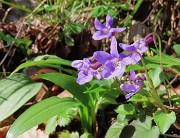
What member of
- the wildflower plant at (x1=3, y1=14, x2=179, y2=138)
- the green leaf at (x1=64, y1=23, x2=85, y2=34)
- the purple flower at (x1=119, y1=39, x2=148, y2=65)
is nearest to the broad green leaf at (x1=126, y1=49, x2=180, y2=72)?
the wildflower plant at (x1=3, y1=14, x2=179, y2=138)

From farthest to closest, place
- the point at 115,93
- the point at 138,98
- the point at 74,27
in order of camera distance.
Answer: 1. the point at 74,27
2. the point at 115,93
3. the point at 138,98

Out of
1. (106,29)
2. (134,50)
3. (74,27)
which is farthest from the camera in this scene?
(74,27)

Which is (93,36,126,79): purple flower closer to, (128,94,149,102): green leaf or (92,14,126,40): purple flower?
(92,14,126,40): purple flower

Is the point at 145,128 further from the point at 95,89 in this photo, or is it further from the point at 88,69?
the point at 88,69

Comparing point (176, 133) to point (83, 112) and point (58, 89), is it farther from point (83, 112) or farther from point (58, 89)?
point (58, 89)

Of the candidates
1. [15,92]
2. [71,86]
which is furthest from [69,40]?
[71,86]

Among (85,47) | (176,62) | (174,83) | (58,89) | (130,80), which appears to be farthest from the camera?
(85,47)

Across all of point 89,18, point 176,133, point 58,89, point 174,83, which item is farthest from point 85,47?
point 176,133

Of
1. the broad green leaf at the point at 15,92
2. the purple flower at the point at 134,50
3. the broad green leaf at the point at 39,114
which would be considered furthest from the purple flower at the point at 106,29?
the broad green leaf at the point at 15,92

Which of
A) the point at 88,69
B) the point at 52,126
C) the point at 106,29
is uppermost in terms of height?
the point at 106,29
